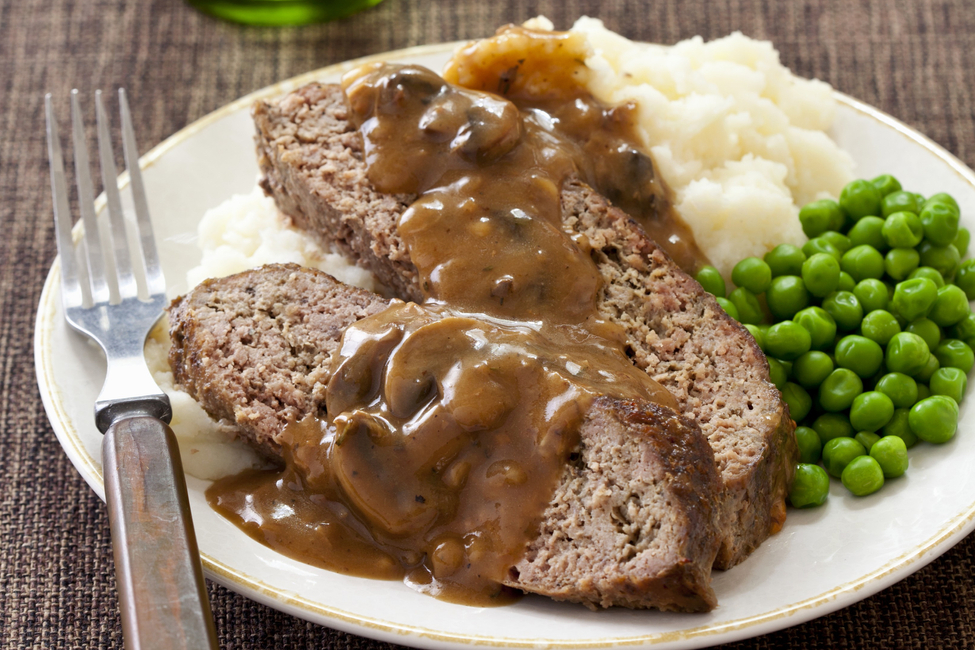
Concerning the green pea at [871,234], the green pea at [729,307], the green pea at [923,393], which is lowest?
the green pea at [923,393]

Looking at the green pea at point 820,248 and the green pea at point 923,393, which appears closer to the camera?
the green pea at point 923,393

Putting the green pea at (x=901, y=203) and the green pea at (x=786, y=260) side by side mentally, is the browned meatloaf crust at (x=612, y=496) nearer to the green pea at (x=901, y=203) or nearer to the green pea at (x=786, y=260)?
the green pea at (x=786, y=260)

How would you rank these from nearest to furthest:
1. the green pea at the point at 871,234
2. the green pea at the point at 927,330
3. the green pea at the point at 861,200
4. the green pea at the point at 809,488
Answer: the green pea at the point at 809,488, the green pea at the point at 927,330, the green pea at the point at 871,234, the green pea at the point at 861,200

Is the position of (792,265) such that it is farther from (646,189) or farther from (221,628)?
(221,628)

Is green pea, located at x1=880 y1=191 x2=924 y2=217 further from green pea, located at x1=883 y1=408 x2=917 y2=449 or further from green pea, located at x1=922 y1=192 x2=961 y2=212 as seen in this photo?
green pea, located at x1=883 y1=408 x2=917 y2=449

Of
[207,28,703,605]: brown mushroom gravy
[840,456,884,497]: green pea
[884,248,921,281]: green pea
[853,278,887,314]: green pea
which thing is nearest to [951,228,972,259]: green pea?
[884,248,921,281]: green pea

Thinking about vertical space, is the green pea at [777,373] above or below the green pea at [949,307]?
below

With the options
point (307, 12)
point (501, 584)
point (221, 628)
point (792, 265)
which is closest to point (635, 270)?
point (792, 265)

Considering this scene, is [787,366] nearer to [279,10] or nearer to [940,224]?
[940,224]

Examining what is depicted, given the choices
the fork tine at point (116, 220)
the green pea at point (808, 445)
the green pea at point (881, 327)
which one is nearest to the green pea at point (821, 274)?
the green pea at point (881, 327)
